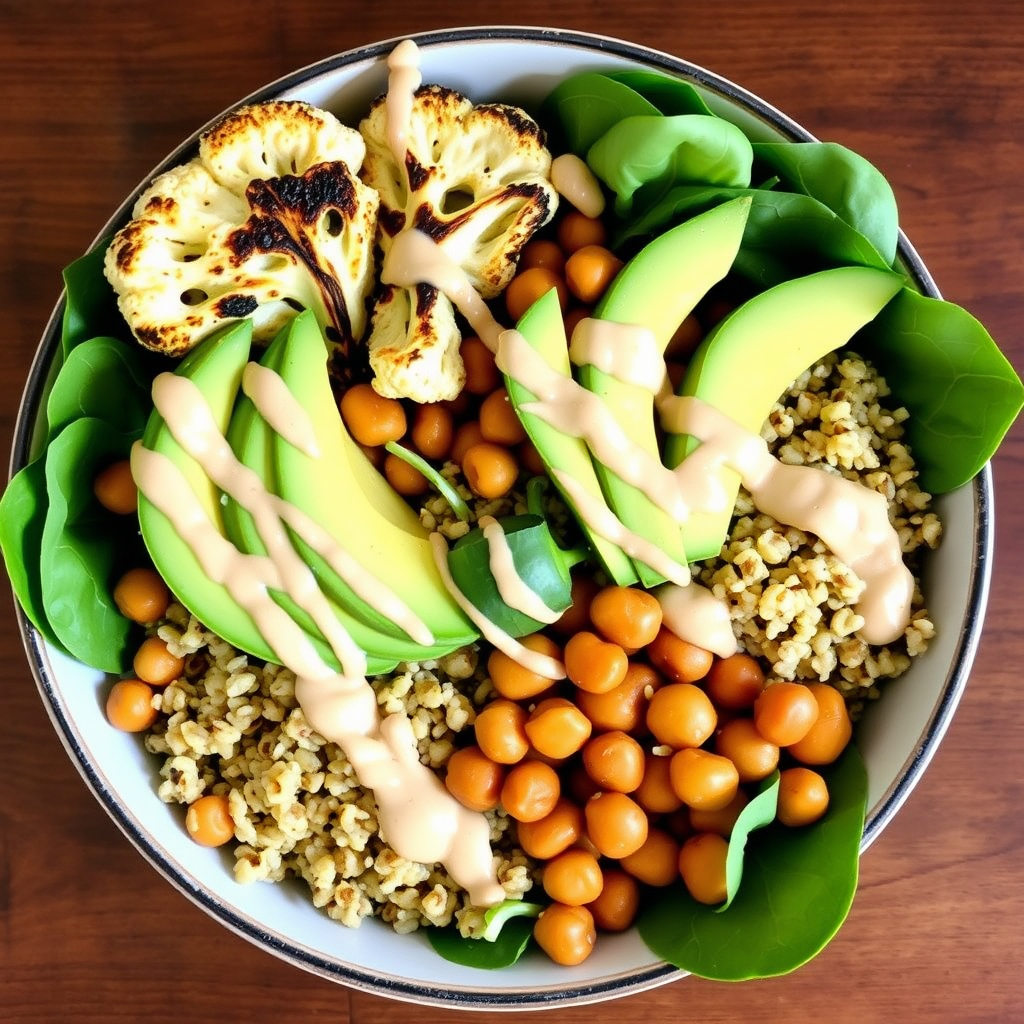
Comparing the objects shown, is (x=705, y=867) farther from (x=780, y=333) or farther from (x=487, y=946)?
(x=780, y=333)

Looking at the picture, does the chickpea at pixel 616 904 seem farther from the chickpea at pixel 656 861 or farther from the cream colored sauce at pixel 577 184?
the cream colored sauce at pixel 577 184

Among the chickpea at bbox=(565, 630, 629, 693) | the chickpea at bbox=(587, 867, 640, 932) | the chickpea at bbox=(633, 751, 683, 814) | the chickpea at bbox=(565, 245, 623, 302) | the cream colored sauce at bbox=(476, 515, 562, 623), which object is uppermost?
the chickpea at bbox=(565, 245, 623, 302)

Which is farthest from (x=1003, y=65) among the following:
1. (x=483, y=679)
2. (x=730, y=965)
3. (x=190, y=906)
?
(x=190, y=906)

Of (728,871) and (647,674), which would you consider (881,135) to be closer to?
(647,674)

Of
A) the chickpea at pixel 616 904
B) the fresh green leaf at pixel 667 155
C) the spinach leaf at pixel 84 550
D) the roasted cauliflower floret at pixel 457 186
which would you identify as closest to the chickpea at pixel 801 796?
the chickpea at pixel 616 904

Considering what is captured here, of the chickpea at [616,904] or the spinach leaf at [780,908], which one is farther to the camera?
the chickpea at [616,904]

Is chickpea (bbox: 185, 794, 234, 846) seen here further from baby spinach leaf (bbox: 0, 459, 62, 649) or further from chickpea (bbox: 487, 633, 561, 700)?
chickpea (bbox: 487, 633, 561, 700)

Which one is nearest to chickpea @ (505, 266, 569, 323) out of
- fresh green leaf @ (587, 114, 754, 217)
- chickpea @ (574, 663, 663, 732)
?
fresh green leaf @ (587, 114, 754, 217)
